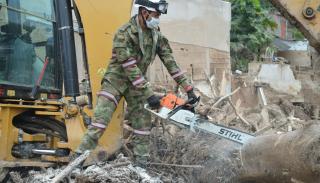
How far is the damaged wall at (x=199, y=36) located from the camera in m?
10.6

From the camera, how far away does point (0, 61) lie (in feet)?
15.5

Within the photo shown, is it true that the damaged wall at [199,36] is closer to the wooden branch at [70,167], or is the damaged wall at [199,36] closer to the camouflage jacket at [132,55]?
the camouflage jacket at [132,55]

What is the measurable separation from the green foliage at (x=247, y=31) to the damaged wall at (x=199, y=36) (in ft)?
13.9

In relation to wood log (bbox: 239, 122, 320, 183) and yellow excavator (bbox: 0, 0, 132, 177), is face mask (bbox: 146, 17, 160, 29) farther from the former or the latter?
wood log (bbox: 239, 122, 320, 183)

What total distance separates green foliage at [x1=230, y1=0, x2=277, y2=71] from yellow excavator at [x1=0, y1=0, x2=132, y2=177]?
11.5 meters

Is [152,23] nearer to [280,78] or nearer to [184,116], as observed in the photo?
[184,116]

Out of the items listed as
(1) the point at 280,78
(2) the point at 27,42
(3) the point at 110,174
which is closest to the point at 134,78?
(3) the point at 110,174

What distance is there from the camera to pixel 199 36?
37.0 feet

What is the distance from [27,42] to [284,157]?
2.59 m

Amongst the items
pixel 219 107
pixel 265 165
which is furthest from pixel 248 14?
pixel 265 165

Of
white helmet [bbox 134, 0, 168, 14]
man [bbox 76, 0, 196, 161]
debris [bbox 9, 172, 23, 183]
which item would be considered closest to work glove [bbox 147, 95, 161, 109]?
man [bbox 76, 0, 196, 161]

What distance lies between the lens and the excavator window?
15.6ft

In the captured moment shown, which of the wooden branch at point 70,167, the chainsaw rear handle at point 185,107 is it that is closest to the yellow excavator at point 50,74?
the wooden branch at point 70,167

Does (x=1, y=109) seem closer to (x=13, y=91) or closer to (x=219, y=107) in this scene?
(x=13, y=91)
